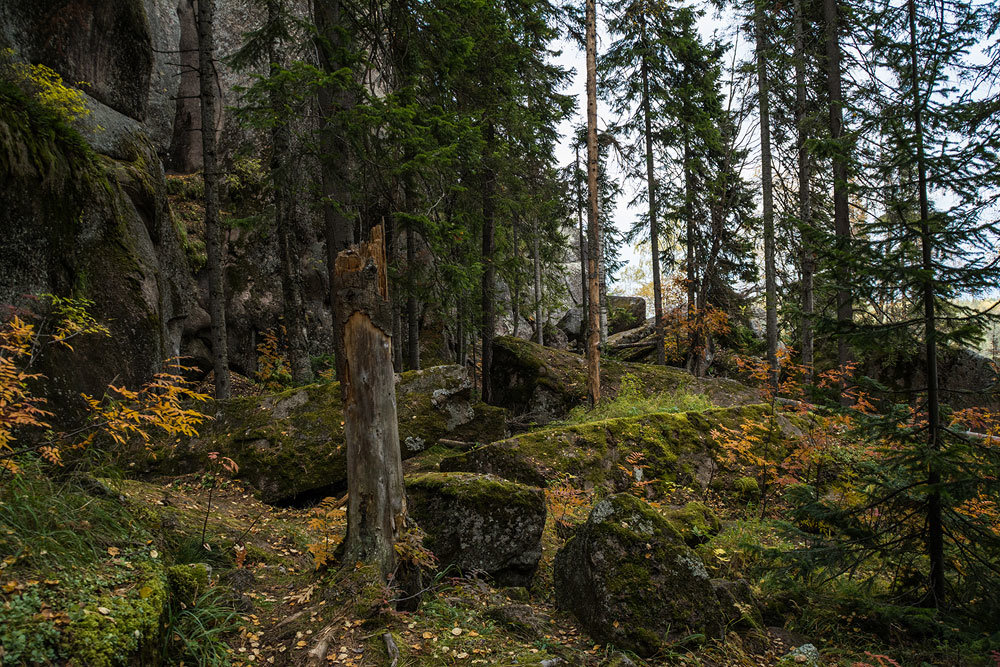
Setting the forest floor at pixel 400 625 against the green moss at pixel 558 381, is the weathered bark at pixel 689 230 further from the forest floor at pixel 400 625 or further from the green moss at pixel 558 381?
the forest floor at pixel 400 625

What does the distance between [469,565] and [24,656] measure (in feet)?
11.4

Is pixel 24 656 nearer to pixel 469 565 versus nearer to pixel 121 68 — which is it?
pixel 469 565

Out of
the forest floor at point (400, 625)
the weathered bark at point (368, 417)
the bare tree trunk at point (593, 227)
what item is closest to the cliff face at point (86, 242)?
the forest floor at point (400, 625)

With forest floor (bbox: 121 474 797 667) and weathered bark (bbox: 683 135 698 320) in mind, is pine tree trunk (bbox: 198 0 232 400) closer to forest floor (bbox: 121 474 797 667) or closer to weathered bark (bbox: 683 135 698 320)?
forest floor (bbox: 121 474 797 667)

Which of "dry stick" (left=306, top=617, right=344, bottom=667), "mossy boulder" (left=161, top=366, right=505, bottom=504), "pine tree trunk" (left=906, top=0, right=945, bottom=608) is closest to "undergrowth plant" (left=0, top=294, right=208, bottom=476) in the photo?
"mossy boulder" (left=161, top=366, right=505, bottom=504)

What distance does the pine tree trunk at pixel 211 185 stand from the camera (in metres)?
10.1

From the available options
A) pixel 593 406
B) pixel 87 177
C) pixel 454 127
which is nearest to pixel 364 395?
pixel 454 127

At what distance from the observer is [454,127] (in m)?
8.69

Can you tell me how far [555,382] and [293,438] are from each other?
8.07 meters

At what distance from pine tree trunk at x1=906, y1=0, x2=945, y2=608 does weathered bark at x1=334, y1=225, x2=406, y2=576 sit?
4.89 metres

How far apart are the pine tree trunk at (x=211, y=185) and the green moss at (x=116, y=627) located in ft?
26.5

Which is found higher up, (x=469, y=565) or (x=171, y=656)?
(x=171, y=656)

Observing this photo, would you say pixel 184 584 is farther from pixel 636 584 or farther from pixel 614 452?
pixel 614 452

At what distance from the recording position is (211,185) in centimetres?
1027
